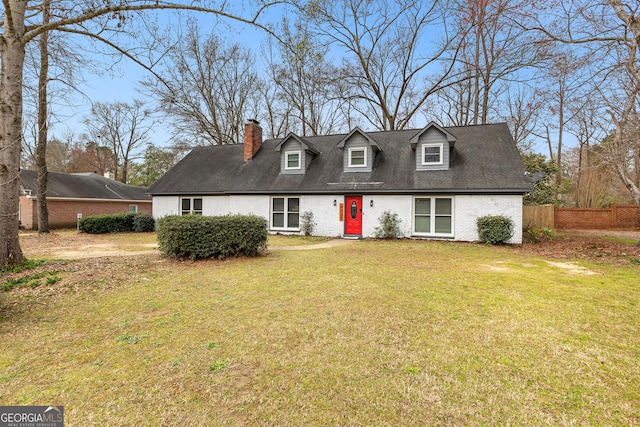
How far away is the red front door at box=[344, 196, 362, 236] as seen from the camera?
14664 millimetres

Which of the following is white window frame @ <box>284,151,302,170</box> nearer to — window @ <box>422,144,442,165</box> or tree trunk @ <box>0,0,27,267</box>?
window @ <box>422,144,442,165</box>

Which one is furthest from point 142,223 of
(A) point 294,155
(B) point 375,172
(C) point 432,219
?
(C) point 432,219

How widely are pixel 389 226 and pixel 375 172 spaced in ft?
9.79

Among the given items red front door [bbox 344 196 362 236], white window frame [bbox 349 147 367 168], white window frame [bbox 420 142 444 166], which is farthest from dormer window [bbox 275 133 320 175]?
white window frame [bbox 420 142 444 166]

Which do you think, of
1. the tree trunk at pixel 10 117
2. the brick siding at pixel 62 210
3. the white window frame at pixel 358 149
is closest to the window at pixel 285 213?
the white window frame at pixel 358 149

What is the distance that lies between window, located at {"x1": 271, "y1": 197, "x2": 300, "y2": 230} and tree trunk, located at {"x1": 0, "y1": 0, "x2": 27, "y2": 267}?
10407 mm

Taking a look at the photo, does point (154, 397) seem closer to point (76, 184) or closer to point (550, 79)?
point (550, 79)

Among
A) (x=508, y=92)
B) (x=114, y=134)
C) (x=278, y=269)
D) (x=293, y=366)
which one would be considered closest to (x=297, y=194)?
(x=278, y=269)

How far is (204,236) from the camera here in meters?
8.62

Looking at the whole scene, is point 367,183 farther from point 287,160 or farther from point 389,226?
point 287,160

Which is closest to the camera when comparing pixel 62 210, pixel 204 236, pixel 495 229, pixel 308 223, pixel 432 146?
pixel 204 236

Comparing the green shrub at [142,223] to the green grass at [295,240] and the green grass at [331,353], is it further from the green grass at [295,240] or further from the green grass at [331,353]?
the green grass at [331,353]

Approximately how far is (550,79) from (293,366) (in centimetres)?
1491

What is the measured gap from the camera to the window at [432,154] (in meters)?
14.1
